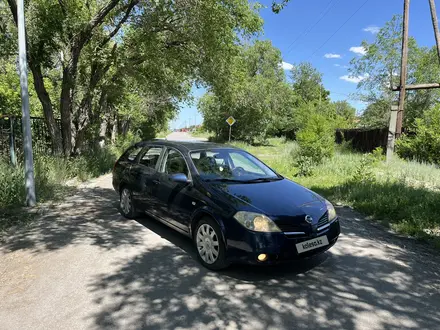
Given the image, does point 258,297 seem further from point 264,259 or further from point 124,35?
point 124,35

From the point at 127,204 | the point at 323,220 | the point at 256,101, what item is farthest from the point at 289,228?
the point at 256,101

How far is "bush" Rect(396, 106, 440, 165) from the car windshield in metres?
10.7

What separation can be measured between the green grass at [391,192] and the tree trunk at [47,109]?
8.13 metres

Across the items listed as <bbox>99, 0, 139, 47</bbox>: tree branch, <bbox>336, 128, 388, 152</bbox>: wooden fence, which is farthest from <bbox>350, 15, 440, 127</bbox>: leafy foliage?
<bbox>99, 0, 139, 47</bbox>: tree branch

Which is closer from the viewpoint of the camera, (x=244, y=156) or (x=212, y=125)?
(x=244, y=156)

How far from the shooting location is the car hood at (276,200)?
Answer: 150 inches

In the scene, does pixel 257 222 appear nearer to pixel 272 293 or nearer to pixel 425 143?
pixel 272 293

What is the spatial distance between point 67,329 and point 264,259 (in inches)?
79.4

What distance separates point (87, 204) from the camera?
25.2ft

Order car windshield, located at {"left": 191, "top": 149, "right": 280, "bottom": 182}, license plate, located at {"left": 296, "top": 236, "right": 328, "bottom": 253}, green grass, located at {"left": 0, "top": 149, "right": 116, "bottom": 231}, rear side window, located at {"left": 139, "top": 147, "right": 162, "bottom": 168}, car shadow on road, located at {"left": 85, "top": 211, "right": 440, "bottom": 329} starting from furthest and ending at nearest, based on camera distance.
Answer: green grass, located at {"left": 0, "top": 149, "right": 116, "bottom": 231} < rear side window, located at {"left": 139, "top": 147, "right": 162, "bottom": 168} < car windshield, located at {"left": 191, "top": 149, "right": 280, "bottom": 182} < license plate, located at {"left": 296, "top": 236, "right": 328, "bottom": 253} < car shadow on road, located at {"left": 85, "top": 211, "right": 440, "bottom": 329}

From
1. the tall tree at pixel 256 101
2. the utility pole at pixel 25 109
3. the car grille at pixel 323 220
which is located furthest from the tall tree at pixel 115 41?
the tall tree at pixel 256 101

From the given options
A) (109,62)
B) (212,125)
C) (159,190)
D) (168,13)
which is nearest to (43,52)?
(109,62)

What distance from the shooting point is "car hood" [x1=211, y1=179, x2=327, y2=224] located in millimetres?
3820

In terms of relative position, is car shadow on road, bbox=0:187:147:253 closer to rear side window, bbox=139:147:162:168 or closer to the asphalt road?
the asphalt road
